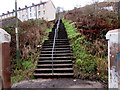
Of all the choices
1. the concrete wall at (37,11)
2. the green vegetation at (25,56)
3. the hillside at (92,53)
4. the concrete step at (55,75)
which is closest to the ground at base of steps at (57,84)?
the concrete step at (55,75)

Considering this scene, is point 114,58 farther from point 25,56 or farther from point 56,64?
point 25,56

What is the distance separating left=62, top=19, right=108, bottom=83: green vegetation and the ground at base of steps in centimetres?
36

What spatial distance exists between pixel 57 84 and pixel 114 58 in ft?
7.88

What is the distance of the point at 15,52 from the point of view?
21.4 feet

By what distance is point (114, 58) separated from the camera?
3471mm

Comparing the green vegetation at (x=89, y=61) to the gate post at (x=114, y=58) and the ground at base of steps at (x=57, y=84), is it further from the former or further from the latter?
A: the gate post at (x=114, y=58)

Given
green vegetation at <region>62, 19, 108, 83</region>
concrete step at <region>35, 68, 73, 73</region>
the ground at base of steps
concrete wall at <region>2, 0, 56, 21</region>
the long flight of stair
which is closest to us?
the ground at base of steps

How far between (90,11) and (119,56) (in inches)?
403

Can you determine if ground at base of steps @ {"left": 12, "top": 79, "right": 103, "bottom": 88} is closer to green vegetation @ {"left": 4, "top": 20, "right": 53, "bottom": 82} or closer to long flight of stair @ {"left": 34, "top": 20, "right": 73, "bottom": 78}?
long flight of stair @ {"left": 34, "top": 20, "right": 73, "bottom": 78}

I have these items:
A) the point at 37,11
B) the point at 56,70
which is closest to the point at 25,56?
the point at 56,70

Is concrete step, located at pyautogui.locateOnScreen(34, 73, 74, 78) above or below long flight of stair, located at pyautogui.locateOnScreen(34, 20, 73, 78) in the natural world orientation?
below

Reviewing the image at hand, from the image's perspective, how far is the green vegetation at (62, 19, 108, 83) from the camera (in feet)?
15.7

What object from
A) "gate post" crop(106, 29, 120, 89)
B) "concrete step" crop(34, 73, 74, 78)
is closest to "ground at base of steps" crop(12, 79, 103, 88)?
"concrete step" crop(34, 73, 74, 78)

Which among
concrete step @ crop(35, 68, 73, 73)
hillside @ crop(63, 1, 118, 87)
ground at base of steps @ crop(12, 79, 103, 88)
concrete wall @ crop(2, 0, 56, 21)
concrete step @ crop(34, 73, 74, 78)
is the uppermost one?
concrete wall @ crop(2, 0, 56, 21)
